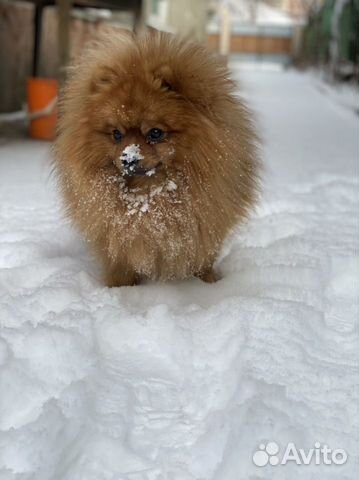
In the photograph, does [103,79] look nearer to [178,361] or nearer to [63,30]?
[178,361]

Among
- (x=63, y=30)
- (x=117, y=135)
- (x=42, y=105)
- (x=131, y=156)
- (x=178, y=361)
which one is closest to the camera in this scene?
(x=178, y=361)

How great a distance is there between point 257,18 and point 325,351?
38.5 metres

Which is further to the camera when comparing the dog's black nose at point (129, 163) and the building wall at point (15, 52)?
the building wall at point (15, 52)

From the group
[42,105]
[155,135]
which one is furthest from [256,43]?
[155,135]

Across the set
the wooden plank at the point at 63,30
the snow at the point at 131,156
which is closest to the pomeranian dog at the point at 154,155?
the snow at the point at 131,156

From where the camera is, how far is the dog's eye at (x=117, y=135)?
205 centimetres

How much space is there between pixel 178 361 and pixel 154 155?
72cm

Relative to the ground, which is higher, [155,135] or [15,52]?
[15,52]

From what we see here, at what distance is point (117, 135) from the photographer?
2.06 m

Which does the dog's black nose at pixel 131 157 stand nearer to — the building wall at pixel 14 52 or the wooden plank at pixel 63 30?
the wooden plank at pixel 63 30

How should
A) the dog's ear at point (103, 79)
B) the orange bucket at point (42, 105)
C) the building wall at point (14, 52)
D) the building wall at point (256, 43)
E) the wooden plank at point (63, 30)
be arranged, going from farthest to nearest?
the building wall at point (256, 43) → the building wall at point (14, 52) → the wooden plank at point (63, 30) → the orange bucket at point (42, 105) → the dog's ear at point (103, 79)

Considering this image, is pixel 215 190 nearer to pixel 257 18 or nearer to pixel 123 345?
pixel 123 345

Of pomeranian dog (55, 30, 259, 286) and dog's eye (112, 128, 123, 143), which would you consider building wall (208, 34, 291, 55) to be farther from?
dog's eye (112, 128, 123, 143)

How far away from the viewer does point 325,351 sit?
187 cm
